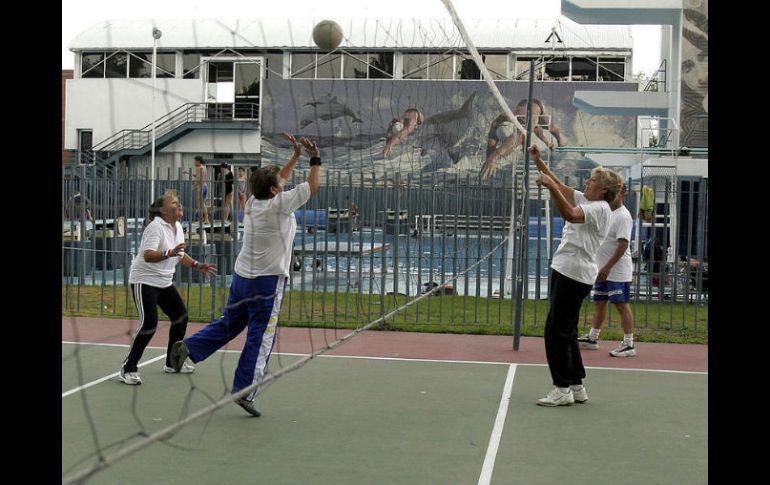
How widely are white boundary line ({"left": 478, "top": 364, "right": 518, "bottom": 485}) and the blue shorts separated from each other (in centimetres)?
174

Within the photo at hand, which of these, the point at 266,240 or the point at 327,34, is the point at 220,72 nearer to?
the point at 327,34

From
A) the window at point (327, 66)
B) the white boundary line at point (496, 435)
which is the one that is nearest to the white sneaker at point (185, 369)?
the white boundary line at point (496, 435)

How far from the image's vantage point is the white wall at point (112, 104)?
4.50 m

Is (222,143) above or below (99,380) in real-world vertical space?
above

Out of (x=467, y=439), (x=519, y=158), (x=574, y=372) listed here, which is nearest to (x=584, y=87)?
(x=519, y=158)

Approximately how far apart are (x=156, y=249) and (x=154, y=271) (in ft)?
0.90

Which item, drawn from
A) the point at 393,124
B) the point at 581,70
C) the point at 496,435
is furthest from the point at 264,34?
the point at 581,70

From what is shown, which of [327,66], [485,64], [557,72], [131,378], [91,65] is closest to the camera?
[91,65]

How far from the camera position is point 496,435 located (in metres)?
6.81

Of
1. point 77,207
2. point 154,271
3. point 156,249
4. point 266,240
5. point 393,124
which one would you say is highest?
point 393,124

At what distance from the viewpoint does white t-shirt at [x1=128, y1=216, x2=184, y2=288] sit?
8.17m

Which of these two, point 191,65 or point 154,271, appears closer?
point 191,65

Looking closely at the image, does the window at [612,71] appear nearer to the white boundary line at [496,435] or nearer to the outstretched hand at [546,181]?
the white boundary line at [496,435]
